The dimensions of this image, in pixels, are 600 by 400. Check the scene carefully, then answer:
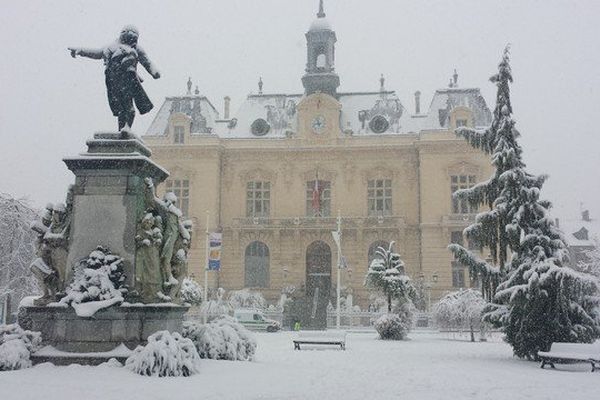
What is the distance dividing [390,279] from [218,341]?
16.5 metres

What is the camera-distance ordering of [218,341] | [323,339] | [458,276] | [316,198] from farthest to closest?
[458,276] → [316,198] → [323,339] → [218,341]

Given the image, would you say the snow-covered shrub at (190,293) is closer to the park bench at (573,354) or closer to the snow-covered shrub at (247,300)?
the snow-covered shrub at (247,300)

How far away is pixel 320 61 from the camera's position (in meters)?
48.9

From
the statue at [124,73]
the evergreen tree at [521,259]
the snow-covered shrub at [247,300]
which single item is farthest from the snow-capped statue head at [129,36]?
the snow-covered shrub at [247,300]

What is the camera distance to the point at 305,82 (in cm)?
4828

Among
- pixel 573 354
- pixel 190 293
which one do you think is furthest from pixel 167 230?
pixel 190 293

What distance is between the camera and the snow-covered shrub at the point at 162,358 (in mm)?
9172

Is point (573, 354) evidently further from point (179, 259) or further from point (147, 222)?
point (147, 222)

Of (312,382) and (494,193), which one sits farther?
(494,193)

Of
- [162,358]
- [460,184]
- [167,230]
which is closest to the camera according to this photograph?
[162,358]

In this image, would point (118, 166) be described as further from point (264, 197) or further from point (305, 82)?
point (305, 82)

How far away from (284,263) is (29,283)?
18.2 metres

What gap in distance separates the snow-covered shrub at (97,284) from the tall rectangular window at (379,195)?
35341 mm

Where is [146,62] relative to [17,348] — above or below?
above
